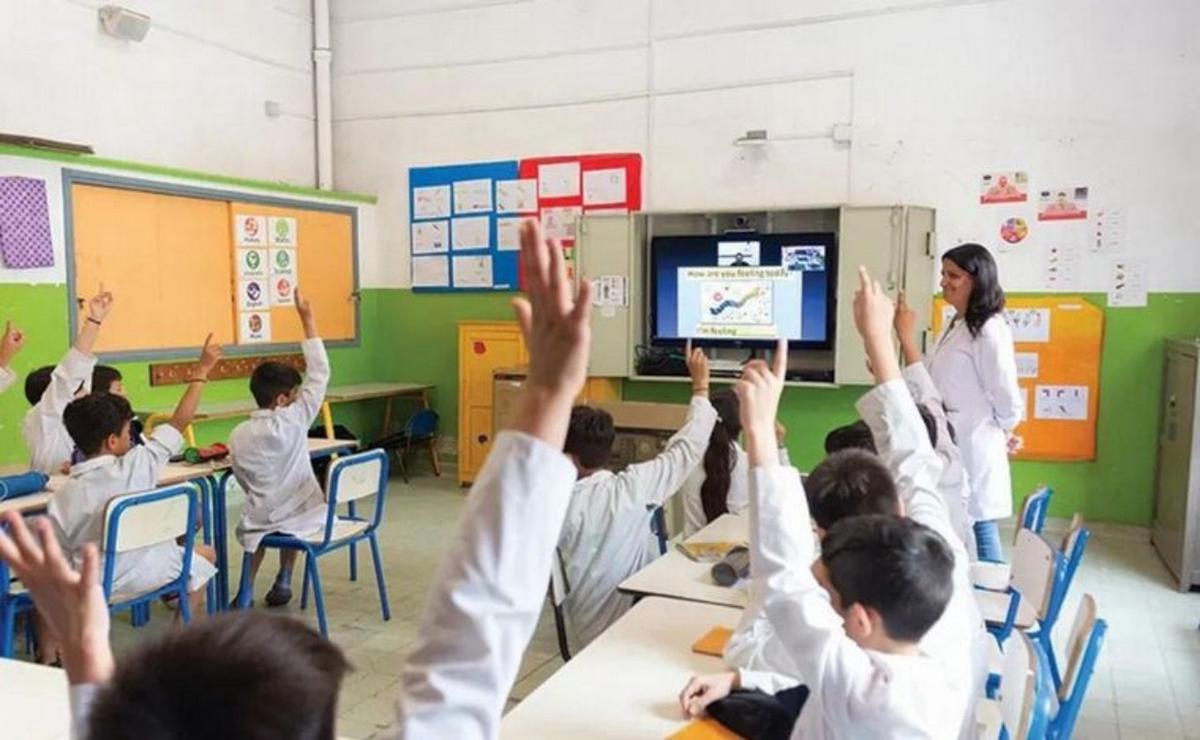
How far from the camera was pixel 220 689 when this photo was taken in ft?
1.98

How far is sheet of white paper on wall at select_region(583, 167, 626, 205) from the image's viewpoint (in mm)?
6324

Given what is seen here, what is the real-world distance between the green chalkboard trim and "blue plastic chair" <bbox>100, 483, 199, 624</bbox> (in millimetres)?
2581

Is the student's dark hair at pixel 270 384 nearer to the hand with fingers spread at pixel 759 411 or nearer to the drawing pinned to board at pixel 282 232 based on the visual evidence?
the drawing pinned to board at pixel 282 232

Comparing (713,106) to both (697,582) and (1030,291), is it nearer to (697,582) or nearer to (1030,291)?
(1030,291)

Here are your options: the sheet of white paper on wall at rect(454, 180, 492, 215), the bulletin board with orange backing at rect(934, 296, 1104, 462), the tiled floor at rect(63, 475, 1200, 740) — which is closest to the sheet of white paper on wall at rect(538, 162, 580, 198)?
the sheet of white paper on wall at rect(454, 180, 492, 215)

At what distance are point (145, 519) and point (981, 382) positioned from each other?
2.95 meters

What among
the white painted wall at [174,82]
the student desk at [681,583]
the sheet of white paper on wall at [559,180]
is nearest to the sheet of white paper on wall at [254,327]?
the white painted wall at [174,82]

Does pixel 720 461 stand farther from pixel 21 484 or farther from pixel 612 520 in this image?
pixel 21 484

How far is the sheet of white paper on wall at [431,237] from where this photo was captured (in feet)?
22.9

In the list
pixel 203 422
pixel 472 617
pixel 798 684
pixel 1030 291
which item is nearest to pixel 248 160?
pixel 203 422

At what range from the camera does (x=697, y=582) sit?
2453mm

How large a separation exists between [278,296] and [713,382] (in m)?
3.09

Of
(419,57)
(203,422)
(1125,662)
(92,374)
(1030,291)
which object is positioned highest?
(419,57)

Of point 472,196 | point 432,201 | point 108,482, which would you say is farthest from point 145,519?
point 432,201
